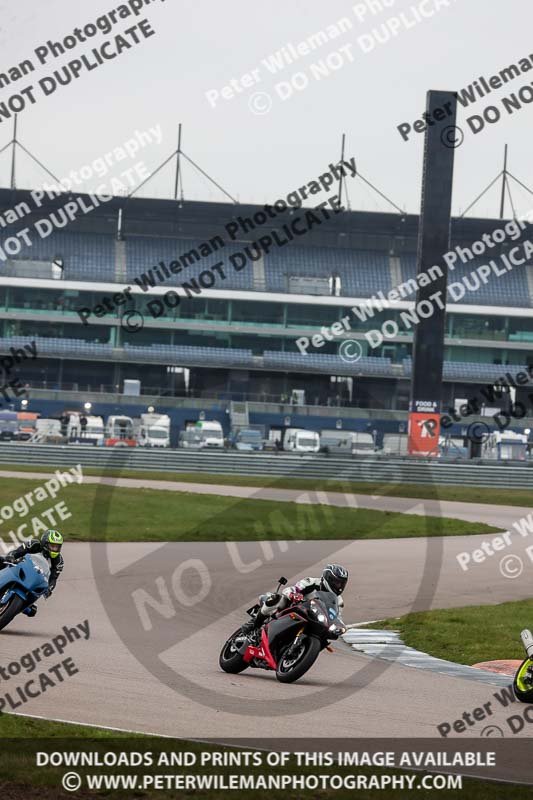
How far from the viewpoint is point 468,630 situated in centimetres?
1731

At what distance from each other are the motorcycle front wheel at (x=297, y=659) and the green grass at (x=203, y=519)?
48.7 feet

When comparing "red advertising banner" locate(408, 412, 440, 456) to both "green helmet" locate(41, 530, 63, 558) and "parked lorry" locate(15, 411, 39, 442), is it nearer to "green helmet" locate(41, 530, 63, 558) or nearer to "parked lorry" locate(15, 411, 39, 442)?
"parked lorry" locate(15, 411, 39, 442)

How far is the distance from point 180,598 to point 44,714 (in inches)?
366

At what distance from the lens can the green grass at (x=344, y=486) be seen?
46.2 m

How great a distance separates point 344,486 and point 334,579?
34776 millimetres

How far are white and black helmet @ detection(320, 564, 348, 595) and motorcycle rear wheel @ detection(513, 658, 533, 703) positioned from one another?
6.50 ft

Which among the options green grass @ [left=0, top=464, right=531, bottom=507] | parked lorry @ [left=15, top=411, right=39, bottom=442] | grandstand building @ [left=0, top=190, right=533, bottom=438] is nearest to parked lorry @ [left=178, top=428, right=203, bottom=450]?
parked lorry @ [left=15, top=411, right=39, bottom=442]

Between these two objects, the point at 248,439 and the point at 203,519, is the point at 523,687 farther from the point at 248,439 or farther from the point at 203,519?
the point at 248,439

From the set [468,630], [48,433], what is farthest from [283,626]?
[48,433]

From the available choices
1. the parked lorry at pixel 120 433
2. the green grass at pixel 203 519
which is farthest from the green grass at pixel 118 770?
the parked lorry at pixel 120 433

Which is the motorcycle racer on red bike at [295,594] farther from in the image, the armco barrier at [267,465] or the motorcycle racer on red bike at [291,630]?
the armco barrier at [267,465]

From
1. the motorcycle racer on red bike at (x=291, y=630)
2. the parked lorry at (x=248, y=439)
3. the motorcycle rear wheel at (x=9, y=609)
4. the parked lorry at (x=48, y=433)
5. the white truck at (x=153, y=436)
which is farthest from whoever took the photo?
the parked lorry at (x=248, y=439)

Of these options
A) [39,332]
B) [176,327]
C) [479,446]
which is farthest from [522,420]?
[39,332]

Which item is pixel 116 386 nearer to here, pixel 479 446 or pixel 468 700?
pixel 479 446
